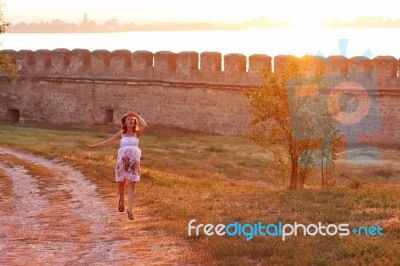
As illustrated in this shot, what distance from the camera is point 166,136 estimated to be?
29.0m

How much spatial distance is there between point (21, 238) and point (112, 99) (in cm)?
1976

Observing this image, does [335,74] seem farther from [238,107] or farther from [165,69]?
[165,69]

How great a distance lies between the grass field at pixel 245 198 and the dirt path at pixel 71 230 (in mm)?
419

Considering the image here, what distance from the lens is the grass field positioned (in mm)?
10125

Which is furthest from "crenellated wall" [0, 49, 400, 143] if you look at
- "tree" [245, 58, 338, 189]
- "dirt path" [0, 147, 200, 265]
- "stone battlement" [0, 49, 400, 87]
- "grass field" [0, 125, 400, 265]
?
"dirt path" [0, 147, 200, 265]

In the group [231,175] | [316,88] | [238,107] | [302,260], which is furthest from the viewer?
[238,107]

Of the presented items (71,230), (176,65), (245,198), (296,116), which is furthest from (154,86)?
(71,230)

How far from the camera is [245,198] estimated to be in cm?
1423

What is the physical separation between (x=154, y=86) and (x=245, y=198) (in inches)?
642

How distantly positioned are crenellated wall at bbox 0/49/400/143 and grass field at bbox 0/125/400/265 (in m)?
2.29

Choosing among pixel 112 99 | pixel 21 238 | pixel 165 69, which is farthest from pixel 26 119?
pixel 21 238

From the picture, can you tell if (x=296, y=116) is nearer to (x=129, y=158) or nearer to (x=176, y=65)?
(x=129, y=158)

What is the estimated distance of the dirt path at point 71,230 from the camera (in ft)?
34.0

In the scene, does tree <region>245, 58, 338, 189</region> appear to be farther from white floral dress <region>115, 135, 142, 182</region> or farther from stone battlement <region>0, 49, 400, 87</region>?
stone battlement <region>0, 49, 400, 87</region>
